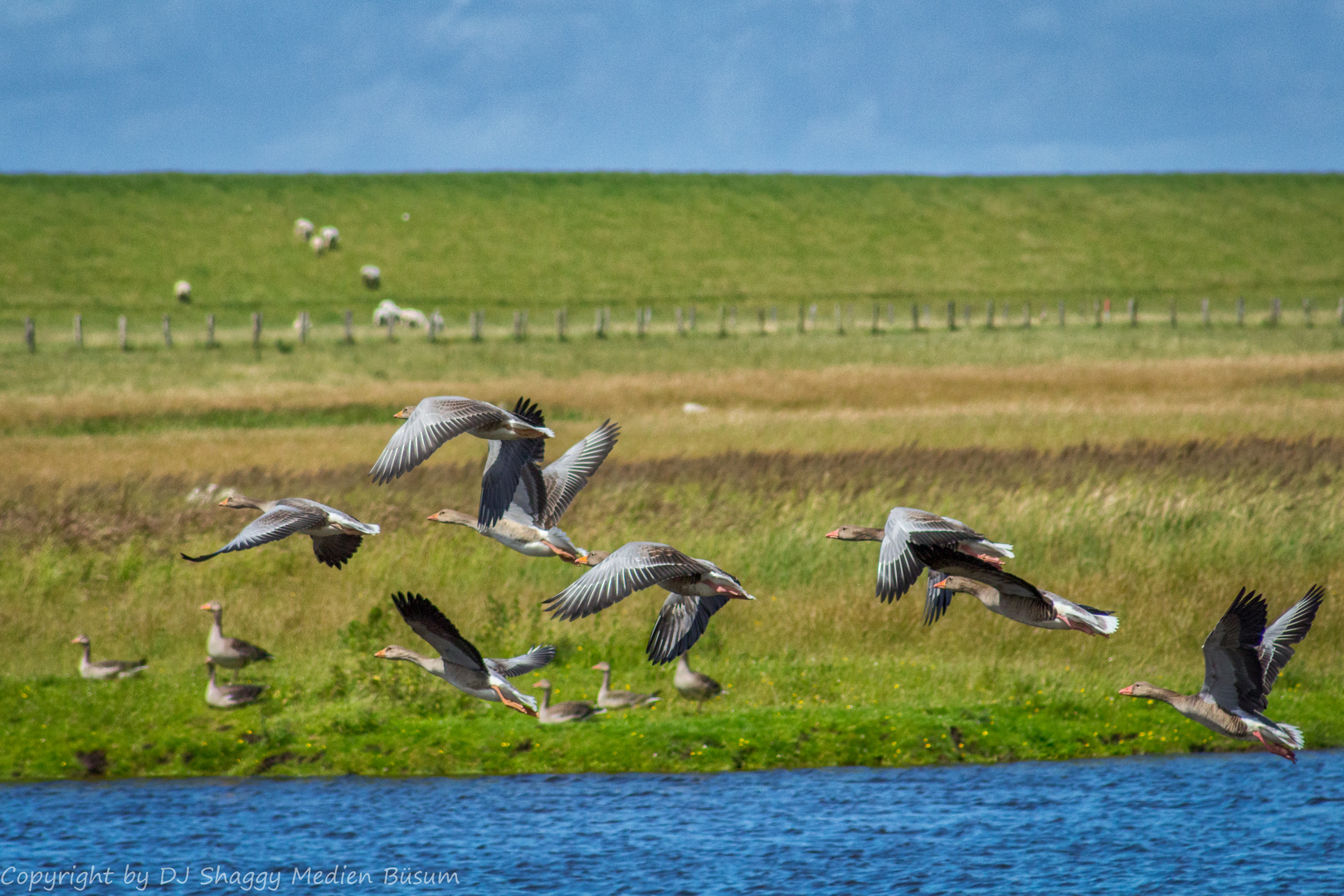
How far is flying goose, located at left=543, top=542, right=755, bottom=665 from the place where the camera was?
7.32 metres

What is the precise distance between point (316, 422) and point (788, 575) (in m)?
25.6

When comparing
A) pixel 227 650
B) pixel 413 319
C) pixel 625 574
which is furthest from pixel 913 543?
pixel 413 319

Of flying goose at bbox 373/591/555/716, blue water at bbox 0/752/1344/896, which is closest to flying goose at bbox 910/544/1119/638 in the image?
flying goose at bbox 373/591/555/716

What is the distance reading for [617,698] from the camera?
64.0 ft

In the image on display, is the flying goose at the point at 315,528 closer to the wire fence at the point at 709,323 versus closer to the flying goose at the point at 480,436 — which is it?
the flying goose at the point at 480,436

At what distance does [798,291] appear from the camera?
109 metres

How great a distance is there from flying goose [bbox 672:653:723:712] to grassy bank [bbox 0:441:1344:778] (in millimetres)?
204

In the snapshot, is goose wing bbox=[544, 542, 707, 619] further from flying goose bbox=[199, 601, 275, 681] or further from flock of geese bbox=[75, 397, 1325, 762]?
flying goose bbox=[199, 601, 275, 681]

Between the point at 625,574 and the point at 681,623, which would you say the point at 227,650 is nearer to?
the point at 681,623

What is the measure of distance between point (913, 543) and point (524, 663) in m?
3.35

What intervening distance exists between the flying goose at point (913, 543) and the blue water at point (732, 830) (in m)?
8.52

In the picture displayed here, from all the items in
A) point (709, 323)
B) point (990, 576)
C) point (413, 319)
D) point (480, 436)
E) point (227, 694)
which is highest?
point (709, 323)

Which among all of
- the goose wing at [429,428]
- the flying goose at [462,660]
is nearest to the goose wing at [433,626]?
the flying goose at [462,660]

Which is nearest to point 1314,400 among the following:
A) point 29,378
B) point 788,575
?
point 788,575
